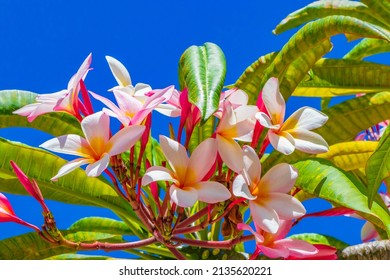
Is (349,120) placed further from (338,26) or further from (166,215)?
(166,215)

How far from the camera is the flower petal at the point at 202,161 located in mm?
656

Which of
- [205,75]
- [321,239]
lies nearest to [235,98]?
[205,75]

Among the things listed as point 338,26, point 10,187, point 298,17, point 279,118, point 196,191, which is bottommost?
point 196,191

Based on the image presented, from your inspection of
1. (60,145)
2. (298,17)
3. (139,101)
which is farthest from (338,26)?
(60,145)

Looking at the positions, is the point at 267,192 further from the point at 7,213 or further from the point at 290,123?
the point at 7,213

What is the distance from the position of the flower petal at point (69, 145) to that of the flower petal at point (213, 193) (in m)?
0.13

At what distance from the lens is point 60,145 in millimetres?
645

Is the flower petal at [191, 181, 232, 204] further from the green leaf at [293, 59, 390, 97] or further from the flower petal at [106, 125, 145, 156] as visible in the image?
the green leaf at [293, 59, 390, 97]

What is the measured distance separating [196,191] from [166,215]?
87 mm

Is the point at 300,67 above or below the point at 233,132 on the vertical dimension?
above

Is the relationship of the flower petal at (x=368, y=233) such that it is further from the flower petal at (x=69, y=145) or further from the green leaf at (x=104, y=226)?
the flower petal at (x=69, y=145)

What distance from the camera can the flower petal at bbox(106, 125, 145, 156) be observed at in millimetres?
631

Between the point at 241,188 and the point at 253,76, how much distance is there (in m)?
0.66

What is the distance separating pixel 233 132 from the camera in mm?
675
